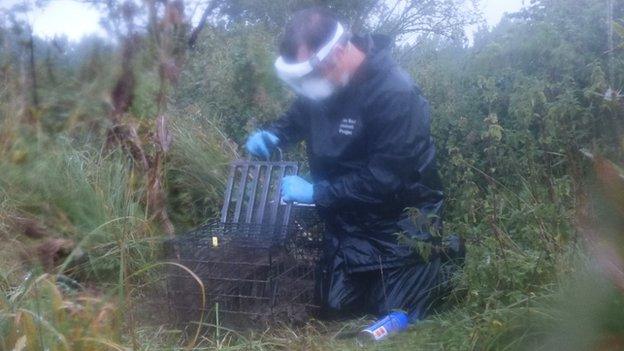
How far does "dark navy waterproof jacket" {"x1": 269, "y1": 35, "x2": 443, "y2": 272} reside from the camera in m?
4.30

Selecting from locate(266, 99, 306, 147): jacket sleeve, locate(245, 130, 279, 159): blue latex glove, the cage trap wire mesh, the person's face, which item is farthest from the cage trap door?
the person's face

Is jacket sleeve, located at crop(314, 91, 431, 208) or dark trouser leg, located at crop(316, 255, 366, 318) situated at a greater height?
jacket sleeve, located at crop(314, 91, 431, 208)

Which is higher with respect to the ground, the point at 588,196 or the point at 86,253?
the point at 588,196

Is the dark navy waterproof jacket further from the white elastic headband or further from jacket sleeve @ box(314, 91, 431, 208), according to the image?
the white elastic headband

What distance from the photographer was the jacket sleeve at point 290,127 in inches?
194

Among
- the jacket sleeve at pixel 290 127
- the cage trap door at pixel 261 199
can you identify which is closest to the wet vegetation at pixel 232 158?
the cage trap door at pixel 261 199

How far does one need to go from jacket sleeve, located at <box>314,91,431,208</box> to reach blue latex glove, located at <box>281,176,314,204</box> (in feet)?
0.13

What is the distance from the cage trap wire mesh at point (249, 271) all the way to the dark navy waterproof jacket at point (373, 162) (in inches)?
8.6

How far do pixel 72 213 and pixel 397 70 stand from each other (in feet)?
7.02

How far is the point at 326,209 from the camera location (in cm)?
448

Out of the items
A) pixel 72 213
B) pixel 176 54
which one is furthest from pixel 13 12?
pixel 72 213

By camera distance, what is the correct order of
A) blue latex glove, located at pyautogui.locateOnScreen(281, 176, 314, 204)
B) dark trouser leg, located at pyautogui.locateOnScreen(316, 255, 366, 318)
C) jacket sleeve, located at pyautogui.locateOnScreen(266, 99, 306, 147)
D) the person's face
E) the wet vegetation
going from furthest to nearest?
jacket sleeve, located at pyautogui.locateOnScreen(266, 99, 306, 147) < dark trouser leg, located at pyautogui.locateOnScreen(316, 255, 366, 318) < blue latex glove, located at pyautogui.locateOnScreen(281, 176, 314, 204) < the person's face < the wet vegetation

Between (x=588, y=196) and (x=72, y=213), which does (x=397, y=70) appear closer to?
(x=588, y=196)

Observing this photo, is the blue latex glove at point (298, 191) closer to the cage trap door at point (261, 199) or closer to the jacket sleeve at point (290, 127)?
the cage trap door at point (261, 199)
